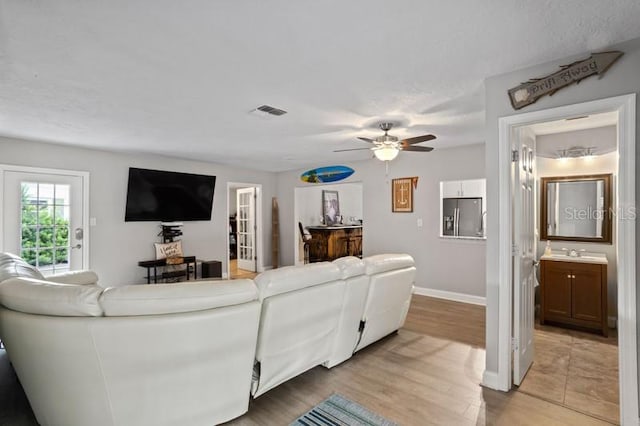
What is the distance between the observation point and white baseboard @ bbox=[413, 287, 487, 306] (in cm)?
467

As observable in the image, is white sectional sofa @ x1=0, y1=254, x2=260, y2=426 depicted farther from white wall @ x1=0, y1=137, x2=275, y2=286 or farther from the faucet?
the faucet

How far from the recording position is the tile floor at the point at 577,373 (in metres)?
2.25

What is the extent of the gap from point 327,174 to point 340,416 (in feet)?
16.6

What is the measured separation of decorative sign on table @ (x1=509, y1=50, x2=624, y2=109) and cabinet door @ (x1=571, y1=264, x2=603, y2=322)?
7.96 feet

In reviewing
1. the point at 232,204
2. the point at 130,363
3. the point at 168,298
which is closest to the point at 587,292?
the point at 168,298

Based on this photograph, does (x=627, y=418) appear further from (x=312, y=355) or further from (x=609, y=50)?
(x=609, y=50)

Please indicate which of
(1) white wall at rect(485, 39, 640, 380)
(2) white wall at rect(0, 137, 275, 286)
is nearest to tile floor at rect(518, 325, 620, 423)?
(1) white wall at rect(485, 39, 640, 380)

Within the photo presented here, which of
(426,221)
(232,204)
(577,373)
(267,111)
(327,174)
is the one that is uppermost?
(267,111)

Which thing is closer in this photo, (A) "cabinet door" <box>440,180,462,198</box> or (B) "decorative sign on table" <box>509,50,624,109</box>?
(B) "decorative sign on table" <box>509,50,624,109</box>

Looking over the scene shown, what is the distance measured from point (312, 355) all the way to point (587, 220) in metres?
3.81

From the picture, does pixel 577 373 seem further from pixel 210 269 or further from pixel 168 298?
pixel 210 269

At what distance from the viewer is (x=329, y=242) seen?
7957 mm

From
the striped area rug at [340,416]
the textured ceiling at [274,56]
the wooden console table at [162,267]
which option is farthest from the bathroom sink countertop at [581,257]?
the wooden console table at [162,267]

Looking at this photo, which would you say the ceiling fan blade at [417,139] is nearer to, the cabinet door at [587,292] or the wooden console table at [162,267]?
the cabinet door at [587,292]
